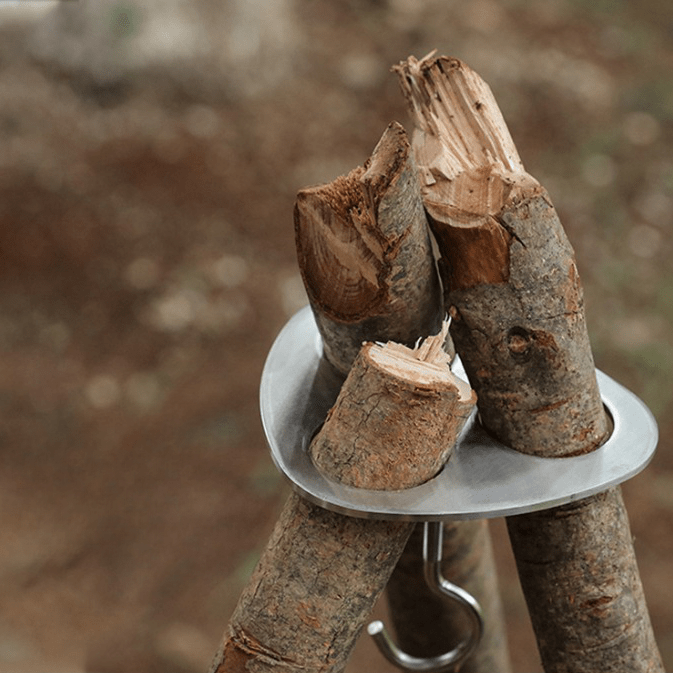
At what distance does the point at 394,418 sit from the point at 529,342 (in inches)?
5.4

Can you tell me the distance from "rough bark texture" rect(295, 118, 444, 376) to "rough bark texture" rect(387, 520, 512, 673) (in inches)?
13.3

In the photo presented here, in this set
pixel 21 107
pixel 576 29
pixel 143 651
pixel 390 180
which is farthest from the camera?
pixel 576 29

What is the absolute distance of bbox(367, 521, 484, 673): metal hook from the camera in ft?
3.26

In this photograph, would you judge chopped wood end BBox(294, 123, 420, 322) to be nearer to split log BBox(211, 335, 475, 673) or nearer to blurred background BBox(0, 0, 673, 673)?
split log BBox(211, 335, 475, 673)

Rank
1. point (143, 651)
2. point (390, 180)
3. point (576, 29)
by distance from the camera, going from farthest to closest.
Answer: point (576, 29) → point (143, 651) → point (390, 180)

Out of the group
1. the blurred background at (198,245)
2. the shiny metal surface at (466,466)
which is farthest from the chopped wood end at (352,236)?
the blurred background at (198,245)

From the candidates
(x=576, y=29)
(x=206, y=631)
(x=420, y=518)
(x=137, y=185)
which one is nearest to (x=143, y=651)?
(x=206, y=631)

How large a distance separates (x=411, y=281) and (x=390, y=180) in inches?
4.0

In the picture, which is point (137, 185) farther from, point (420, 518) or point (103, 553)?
point (420, 518)

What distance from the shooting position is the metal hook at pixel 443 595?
0.99 meters

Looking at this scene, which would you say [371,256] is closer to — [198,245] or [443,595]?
[443,595]

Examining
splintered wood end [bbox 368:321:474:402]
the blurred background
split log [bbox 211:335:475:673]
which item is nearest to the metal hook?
split log [bbox 211:335:475:673]

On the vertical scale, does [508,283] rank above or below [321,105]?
above

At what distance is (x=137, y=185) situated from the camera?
2266 millimetres
